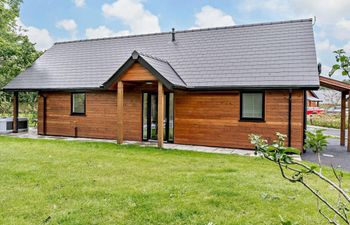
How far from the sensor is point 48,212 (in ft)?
13.5

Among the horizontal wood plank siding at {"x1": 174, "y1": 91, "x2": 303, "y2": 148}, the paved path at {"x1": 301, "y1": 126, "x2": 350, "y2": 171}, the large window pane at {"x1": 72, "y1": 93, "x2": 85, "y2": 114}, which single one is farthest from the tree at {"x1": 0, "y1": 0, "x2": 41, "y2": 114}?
the paved path at {"x1": 301, "y1": 126, "x2": 350, "y2": 171}

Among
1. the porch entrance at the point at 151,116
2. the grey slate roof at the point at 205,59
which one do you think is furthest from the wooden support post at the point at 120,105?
the grey slate roof at the point at 205,59

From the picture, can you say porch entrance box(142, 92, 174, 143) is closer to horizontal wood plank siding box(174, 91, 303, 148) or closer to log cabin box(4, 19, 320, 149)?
log cabin box(4, 19, 320, 149)

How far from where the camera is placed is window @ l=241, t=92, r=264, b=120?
1023 centimetres

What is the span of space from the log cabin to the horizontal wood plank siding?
0.03m

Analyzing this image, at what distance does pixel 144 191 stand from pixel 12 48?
50.3 feet

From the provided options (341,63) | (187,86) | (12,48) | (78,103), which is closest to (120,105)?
(187,86)

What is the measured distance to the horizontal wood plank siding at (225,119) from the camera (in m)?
9.80

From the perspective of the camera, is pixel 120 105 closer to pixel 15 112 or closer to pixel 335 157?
pixel 15 112

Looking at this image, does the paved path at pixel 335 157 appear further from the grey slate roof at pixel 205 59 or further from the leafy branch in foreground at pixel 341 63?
the leafy branch in foreground at pixel 341 63

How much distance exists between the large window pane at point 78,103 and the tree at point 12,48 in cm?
591

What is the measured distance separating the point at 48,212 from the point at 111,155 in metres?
4.40

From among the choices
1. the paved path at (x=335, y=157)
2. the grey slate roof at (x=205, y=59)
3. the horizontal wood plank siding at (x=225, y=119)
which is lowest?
the paved path at (x=335, y=157)

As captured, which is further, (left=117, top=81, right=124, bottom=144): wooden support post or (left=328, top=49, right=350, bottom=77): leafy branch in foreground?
(left=117, top=81, right=124, bottom=144): wooden support post
